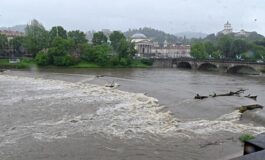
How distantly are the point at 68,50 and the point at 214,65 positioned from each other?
4691cm

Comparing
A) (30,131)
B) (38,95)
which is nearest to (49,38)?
(38,95)

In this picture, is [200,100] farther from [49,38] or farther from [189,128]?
[49,38]

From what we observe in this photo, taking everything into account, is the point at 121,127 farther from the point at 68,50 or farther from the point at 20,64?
the point at 68,50

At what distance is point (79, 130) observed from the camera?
28.3 metres

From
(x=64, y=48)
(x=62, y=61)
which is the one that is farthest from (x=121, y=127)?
(x=64, y=48)

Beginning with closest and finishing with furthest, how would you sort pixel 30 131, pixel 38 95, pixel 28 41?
1. pixel 30 131
2. pixel 38 95
3. pixel 28 41

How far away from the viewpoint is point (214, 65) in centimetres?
11281

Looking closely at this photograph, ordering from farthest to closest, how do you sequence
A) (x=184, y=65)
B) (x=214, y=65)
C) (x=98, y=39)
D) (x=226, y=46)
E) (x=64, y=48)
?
(x=226, y=46) < (x=98, y=39) < (x=184, y=65) < (x=64, y=48) < (x=214, y=65)

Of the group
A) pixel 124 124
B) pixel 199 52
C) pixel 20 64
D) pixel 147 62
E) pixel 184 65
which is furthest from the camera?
pixel 199 52

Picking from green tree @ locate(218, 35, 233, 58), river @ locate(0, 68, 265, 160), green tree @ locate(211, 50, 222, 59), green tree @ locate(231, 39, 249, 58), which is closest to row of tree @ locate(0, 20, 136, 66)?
green tree @ locate(211, 50, 222, 59)

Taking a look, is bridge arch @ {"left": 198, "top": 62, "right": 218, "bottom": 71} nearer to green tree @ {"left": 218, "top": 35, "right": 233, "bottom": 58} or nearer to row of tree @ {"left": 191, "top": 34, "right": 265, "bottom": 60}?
row of tree @ {"left": 191, "top": 34, "right": 265, "bottom": 60}

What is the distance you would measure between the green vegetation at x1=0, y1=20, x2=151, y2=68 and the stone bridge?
32.4ft

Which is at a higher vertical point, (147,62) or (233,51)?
(233,51)

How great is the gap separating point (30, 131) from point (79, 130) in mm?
3735
